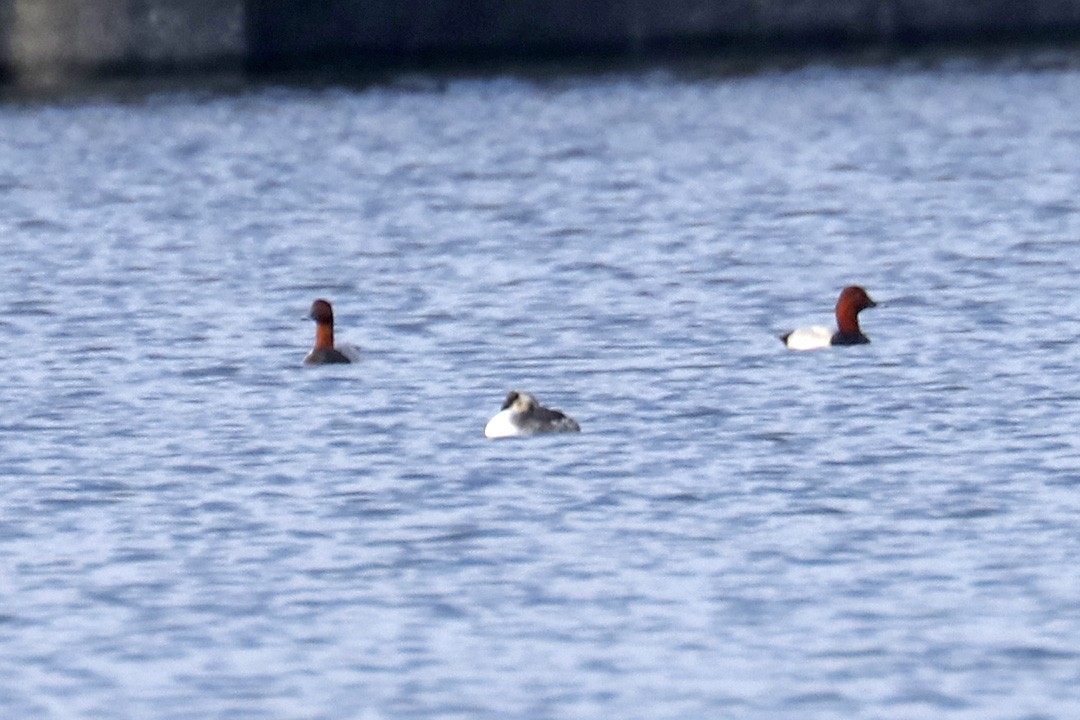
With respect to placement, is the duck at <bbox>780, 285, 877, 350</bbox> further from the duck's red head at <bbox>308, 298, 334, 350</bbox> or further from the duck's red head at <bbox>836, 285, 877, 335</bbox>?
the duck's red head at <bbox>308, 298, 334, 350</bbox>

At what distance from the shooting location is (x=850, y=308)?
20328 millimetres

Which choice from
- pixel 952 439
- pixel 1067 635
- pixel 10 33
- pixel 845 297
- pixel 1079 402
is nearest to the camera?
pixel 1067 635

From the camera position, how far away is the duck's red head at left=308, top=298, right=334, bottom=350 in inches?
782

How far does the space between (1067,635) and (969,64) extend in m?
49.9

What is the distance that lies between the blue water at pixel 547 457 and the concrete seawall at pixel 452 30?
17.5 m

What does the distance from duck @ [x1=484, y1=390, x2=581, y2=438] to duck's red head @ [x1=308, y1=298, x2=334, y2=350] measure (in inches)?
138

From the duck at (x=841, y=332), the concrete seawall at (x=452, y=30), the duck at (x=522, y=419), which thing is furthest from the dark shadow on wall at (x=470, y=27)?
the duck at (x=522, y=419)

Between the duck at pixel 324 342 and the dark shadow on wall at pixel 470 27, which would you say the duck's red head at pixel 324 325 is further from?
the dark shadow on wall at pixel 470 27

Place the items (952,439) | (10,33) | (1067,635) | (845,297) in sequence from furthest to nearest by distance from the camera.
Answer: (10,33) → (845,297) → (952,439) → (1067,635)

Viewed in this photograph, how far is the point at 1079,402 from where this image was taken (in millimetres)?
17438

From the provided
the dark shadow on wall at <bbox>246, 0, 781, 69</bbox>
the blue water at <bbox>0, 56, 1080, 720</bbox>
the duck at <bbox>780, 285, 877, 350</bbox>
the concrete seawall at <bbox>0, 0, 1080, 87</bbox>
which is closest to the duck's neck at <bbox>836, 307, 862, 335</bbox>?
the duck at <bbox>780, 285, 877, 350</bbox>

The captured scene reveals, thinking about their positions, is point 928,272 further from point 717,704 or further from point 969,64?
point 969,64

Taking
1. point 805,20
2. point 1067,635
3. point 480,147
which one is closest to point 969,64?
point 805,20

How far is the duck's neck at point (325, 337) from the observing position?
65.2 feet
